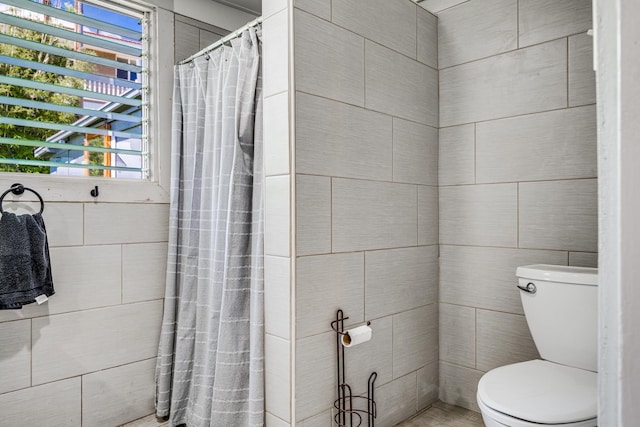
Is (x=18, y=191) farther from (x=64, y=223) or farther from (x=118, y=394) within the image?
(x=118, y=394)

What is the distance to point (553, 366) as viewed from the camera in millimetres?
1680

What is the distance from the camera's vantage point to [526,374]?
160cm

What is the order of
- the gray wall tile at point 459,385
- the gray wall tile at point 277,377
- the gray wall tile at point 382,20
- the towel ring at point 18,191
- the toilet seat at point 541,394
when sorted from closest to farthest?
the toilet seat at point 541,394, the gray wall tile at point 277,377, the towel ring at point 18,191, the gray wall tile at point 382,20, the gray wall tile at point 459,385

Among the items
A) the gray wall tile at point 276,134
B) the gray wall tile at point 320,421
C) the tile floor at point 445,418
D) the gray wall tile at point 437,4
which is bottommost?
the tile floor at point 445,418

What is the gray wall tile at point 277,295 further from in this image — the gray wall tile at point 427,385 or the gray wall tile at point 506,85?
the gray wall tile at point 506,85

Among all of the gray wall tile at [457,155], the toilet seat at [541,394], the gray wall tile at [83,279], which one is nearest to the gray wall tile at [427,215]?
the gray wall tile at [457,155]

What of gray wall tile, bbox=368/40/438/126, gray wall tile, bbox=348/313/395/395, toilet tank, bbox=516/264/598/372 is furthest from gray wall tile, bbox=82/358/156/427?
toilet tank, bbox=516/264/598/372

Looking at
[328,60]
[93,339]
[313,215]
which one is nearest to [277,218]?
[313,215]

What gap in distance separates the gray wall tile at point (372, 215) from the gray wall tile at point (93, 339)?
1.13m

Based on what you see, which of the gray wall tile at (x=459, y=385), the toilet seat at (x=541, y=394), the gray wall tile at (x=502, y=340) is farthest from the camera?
the gray wall tile at (x=459, y=385)

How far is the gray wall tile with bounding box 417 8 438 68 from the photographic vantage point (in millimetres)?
2195

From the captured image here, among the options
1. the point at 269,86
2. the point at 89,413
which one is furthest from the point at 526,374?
the point at 89,413

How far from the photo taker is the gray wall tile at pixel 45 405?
1704 millimetres

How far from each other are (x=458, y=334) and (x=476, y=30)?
1.65 m
